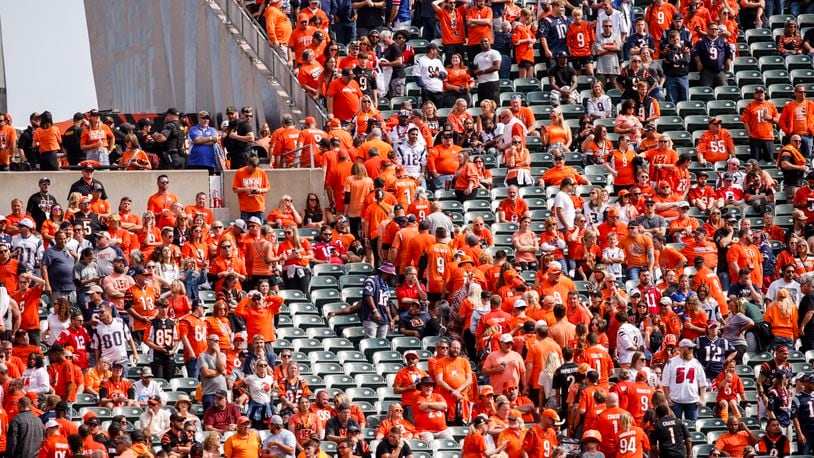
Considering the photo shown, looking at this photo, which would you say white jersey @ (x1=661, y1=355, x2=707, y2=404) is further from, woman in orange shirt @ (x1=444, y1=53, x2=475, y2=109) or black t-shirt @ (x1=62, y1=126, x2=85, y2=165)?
black t-shirt @ (x1=62, y1=126, x2=85, y2=165)

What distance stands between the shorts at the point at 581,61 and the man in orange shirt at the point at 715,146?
7.52ft

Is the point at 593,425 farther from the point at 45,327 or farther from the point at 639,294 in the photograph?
the point at 45,327

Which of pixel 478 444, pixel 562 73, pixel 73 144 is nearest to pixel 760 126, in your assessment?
pixel 562 73

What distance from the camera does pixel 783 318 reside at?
77.0ft

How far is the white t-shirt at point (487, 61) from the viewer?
27625 millimetres

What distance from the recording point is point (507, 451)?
20547 millimetres

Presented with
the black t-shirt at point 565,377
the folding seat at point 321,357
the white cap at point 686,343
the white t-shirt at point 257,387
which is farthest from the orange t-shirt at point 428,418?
the white cap at point 686,343

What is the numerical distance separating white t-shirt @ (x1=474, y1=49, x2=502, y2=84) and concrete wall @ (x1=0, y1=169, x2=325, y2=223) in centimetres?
337

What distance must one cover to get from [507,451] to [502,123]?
283 inches

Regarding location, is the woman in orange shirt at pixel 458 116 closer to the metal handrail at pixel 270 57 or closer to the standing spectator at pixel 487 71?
the standing spectator at pixel 487 71

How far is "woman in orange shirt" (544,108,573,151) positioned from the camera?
1057 inches

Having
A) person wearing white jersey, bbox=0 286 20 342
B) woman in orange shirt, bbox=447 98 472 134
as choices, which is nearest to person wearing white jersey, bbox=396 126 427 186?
woman in orange shirt, bbox=447 98 472 134

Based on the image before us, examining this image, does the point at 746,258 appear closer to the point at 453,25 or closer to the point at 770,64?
the point at 770,64

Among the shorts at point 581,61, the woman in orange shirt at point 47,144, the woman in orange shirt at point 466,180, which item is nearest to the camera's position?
the woman in orange shirt at point 466,180
